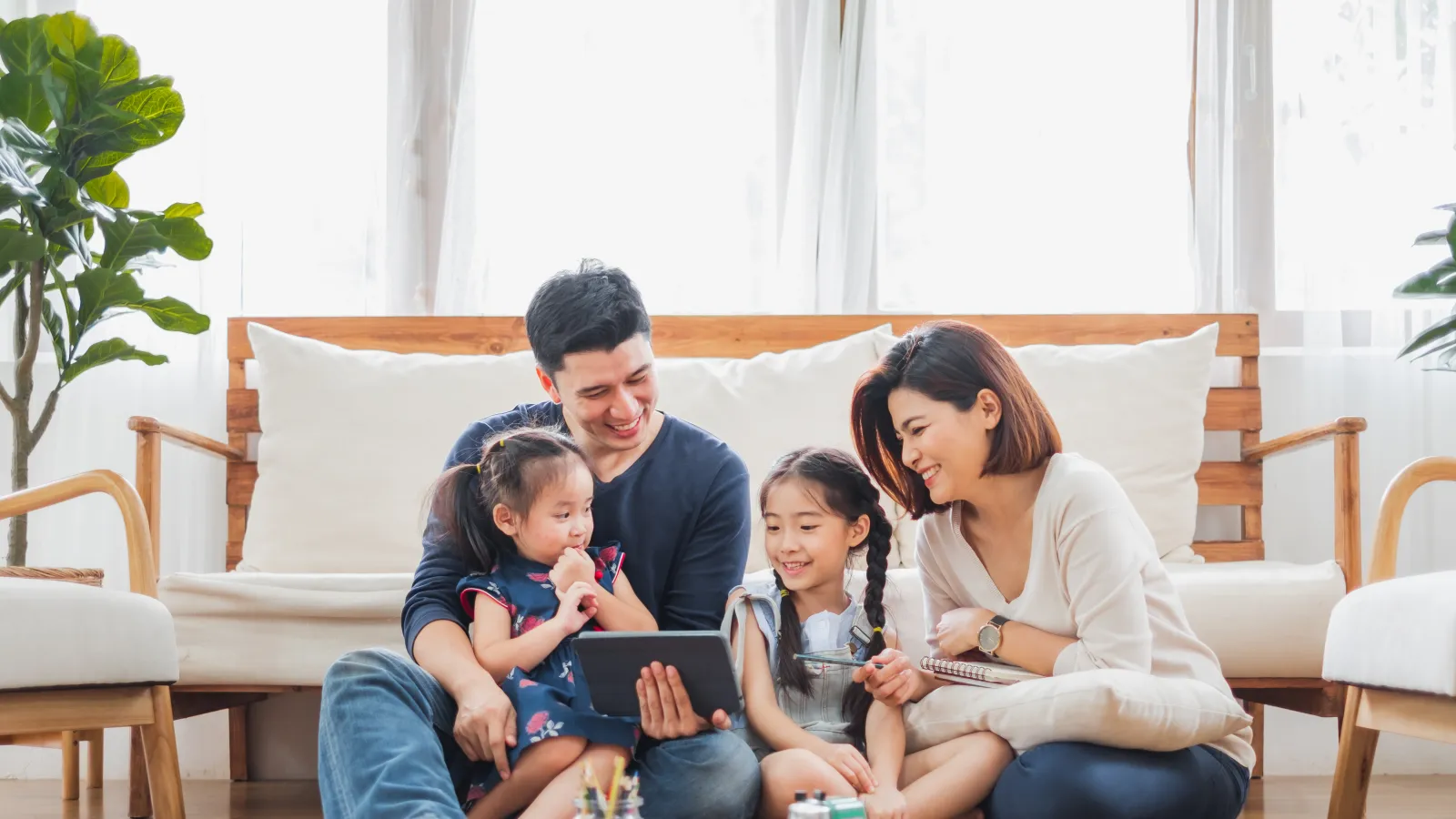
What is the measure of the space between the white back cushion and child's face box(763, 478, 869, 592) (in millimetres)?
644

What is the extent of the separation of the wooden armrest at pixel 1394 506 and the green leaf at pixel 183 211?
7.04ft

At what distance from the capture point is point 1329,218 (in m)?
2.62

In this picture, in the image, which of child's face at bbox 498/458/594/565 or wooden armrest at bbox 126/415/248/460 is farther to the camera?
wooden armrest at bbox 126/415/248/460

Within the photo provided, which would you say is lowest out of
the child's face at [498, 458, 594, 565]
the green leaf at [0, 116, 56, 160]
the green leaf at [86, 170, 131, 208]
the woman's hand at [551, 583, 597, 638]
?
the woman's hand at [551, 583, 597, 638]

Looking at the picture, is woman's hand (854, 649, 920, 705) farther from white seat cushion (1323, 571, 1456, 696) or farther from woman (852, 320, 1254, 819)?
white seat cushion (1323, 571, 1456, 696)

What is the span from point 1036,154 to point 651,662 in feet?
5.89

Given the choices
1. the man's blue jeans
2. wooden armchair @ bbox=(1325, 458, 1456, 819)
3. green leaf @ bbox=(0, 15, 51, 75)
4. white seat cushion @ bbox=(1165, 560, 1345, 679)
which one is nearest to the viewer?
the man's blue jeans

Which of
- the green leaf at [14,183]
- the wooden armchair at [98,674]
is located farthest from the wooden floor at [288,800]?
the green leaf at [14,183]

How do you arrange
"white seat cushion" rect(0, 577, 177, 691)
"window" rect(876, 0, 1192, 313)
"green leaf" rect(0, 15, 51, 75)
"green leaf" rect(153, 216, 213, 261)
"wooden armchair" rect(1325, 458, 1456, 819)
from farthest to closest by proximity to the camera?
1. "window" rect(876, 0, 1192, 313)
2. "green leaf" rect(153, 216, 213, 261)
3. "green leaf" rect(0, 15, 51, 75)
4. "white seat cushion" rect(0, 577, 177, 691)
5. "wooden armchair" rect(1325, 458, 1456, 819)

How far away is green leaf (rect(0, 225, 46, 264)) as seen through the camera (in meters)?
2.09

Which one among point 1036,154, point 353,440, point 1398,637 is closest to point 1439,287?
point 1036,154

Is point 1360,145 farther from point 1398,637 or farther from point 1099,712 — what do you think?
point 1099,712

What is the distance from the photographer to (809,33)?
8.75 ft

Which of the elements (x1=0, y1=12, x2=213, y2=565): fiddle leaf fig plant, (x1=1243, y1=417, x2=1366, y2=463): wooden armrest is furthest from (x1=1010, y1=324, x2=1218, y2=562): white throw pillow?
(x1=0, y1=12, x2=213, y2=565): fiddle leaf fig plant
